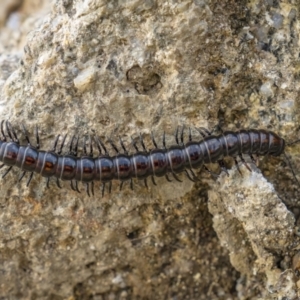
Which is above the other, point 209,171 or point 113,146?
point 113,146

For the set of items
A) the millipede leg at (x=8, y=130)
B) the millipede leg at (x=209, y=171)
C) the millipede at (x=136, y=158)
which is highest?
the millipede leg at (x=8, y=130)

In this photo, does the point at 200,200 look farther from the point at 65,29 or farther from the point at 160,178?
the point at 65,29

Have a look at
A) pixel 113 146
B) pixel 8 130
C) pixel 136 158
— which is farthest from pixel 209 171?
pixel 8 130

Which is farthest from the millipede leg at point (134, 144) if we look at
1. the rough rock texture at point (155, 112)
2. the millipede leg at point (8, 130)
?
the millipede leg at point (8, 130)

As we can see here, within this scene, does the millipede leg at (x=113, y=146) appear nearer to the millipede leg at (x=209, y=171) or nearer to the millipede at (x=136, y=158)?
the millipede at (x=136, y=158)

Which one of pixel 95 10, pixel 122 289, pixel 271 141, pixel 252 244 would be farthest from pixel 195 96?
pixel 122 289

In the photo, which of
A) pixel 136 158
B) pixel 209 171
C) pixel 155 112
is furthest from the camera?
pixel 209 171

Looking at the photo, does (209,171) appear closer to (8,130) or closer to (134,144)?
(134,144)

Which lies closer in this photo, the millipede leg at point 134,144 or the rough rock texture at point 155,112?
the rough rock texture at point 155,112

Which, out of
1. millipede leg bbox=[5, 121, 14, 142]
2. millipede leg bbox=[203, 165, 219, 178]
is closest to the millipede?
millipede leg bbox=[5, 121, 14, 142]
